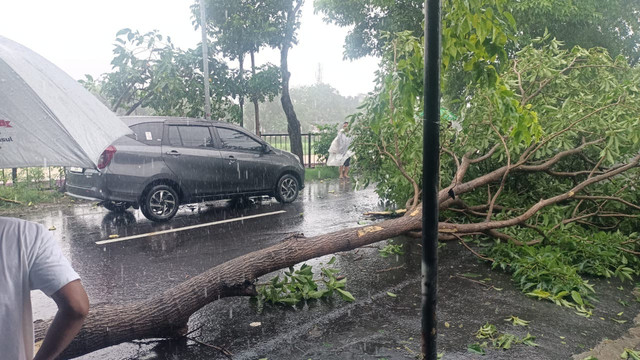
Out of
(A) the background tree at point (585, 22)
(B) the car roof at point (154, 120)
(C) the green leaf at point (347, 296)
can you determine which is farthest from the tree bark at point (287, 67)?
(C) the green leaf at point (347, 296)

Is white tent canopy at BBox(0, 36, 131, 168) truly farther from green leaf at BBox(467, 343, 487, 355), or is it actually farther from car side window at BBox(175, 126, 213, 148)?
car side window at BBox(175, 126, 213, 148)

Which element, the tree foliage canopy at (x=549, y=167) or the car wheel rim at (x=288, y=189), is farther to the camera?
the car wheel rim at (x=288, y=189)

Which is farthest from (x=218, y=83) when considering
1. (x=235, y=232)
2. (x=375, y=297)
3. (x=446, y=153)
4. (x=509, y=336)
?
(x=509, y=336)

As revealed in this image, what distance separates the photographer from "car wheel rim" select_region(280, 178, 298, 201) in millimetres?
11069

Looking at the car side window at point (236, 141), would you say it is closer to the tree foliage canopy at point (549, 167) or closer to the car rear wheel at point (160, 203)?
the car rear wheel at point (160, 203)

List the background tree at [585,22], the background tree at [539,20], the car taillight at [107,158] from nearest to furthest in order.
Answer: the car taillight at [107,158] < the background tree at [585,22] < the background tree at [539,20]

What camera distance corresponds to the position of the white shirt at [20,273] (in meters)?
1.54

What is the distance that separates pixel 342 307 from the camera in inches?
183

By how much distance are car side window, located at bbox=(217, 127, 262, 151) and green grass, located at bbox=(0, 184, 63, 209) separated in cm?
458

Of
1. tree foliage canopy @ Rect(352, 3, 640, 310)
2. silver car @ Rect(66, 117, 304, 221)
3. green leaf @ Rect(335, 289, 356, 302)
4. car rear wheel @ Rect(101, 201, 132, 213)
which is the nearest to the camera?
green leaf @ Rect(335, 289, 356, 302)

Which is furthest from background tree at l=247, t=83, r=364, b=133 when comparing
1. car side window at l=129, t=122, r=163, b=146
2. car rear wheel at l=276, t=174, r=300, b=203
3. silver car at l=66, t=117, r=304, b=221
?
car side window at l=129, t=122, r=163, b=146

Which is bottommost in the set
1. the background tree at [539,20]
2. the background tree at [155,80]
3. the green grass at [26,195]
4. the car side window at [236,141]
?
the green grass at [26,195]

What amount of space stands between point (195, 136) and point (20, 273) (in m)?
8.17

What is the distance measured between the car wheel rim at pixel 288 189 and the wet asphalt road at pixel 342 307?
2963mm
